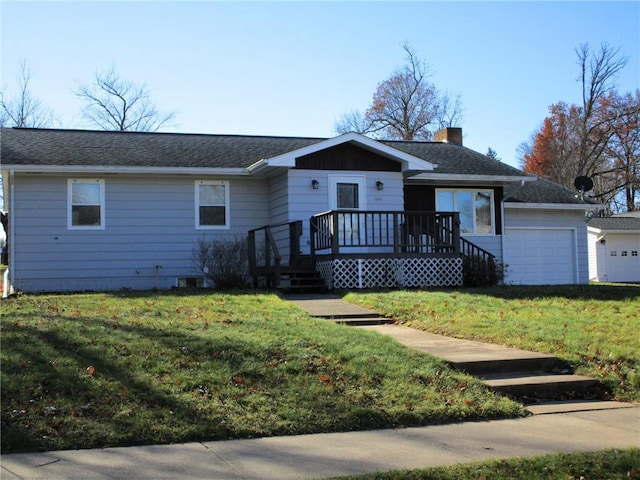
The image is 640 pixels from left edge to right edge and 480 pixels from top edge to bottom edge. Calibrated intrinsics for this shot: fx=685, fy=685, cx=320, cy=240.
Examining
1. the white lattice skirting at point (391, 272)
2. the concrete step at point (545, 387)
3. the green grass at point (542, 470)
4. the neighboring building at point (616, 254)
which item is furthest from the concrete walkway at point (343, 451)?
the neighboring building at point (616, 254)

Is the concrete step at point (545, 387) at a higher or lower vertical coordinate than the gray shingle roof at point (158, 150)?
lower

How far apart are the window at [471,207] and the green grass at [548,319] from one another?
191 inches

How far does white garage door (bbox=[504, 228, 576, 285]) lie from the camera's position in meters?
21.9

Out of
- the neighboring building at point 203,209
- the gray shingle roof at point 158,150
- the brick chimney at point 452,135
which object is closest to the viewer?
the neighboring building at point 203,209

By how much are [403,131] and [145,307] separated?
3378cm

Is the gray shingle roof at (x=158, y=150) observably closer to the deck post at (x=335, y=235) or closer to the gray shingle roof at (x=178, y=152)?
the gray shingle roof at (x=178, y=152)

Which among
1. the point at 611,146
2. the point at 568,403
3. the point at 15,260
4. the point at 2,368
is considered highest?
the point at 611,146

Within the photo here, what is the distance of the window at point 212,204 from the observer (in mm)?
18156

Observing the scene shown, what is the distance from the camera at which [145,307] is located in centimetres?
1113

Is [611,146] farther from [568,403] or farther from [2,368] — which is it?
[2,368]

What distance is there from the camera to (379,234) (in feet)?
57.3

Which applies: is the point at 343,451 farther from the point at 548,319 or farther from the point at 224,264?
Answer: the point at 224,264

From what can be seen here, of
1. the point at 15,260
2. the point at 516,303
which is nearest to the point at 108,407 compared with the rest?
the point at 516,303

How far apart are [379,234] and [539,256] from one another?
293 inches
